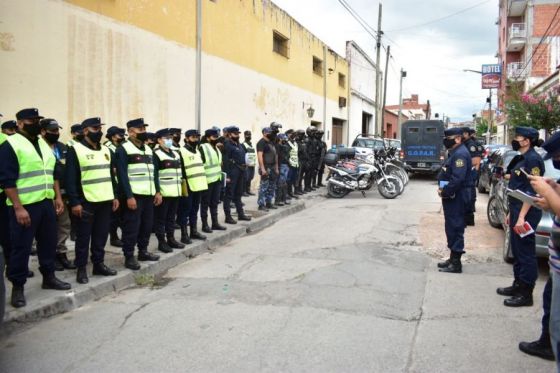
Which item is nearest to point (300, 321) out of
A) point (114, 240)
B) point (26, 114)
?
point (26, 114)

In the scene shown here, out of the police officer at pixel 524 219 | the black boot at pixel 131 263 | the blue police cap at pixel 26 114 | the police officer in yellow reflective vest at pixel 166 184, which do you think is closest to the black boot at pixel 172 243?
the police officer in yellow reflective vest at pixel 166 184

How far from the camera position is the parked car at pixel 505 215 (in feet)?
20.0

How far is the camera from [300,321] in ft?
15.2

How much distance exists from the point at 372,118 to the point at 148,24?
26806mm

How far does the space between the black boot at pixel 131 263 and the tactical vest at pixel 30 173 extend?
1509 millimetres

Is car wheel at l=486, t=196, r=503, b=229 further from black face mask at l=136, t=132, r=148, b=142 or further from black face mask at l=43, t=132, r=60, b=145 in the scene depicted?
black face mask at l=43, t=132, r=60, b=145

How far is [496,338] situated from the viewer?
14.0ft

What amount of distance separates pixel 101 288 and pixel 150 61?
623 centimetres

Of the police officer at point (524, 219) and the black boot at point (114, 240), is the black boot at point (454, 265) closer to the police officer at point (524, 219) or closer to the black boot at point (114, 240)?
the police officer at point (524, 219)

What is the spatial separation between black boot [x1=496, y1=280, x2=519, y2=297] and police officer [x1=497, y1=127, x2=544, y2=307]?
1cm

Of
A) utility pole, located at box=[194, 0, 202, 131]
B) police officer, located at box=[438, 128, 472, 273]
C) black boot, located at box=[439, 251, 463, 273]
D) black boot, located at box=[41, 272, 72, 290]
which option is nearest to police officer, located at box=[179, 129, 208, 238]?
black boot, located at box=[41, 272, 72, 290]

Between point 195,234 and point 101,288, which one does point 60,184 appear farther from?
point 195,234

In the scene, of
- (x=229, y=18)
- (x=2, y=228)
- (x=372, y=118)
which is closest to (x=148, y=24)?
(x=229, y=18)

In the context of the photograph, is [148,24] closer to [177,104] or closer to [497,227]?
[177,104]
